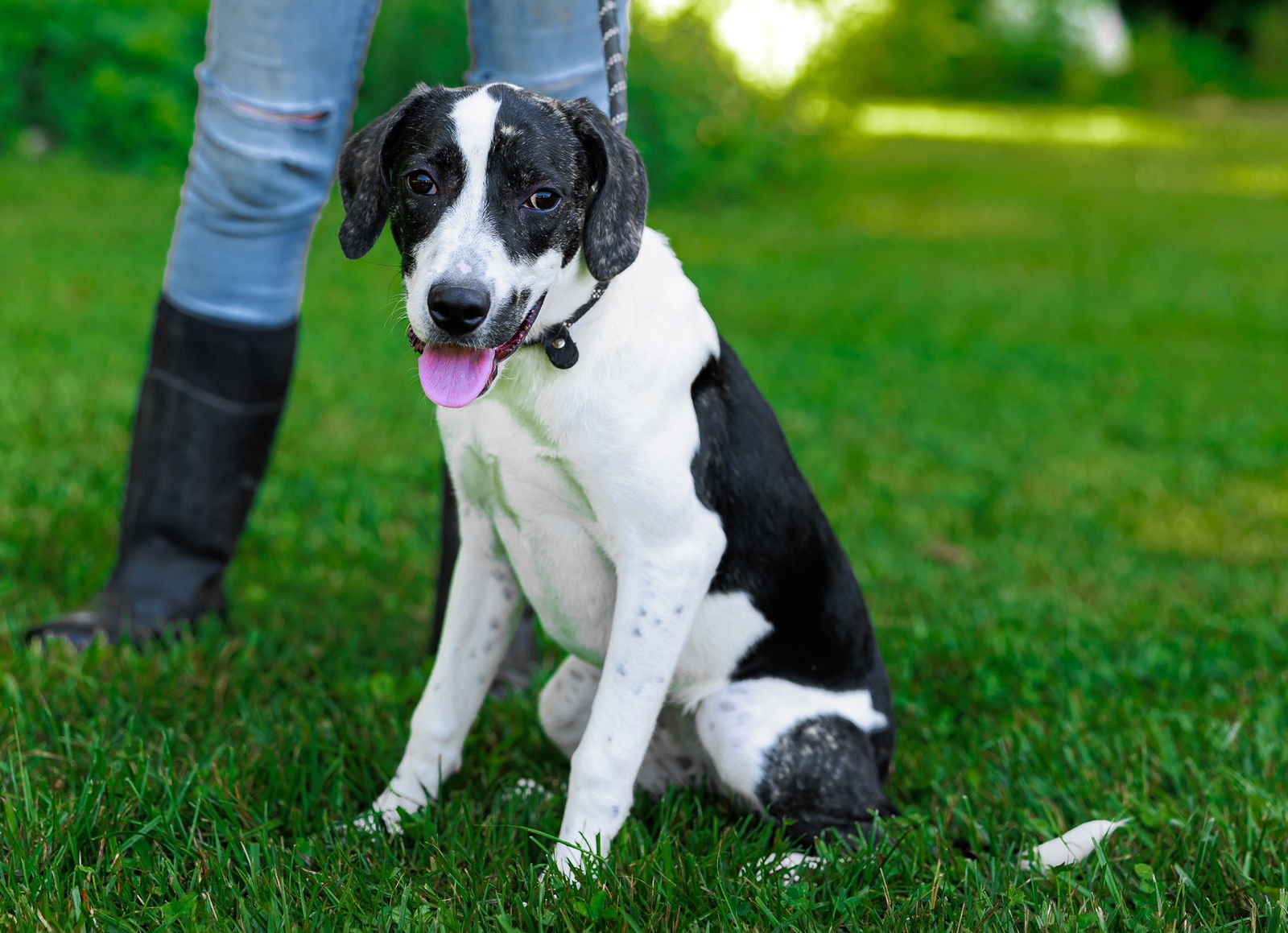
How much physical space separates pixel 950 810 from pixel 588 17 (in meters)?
1.76

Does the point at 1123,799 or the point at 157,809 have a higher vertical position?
the point at 157,809

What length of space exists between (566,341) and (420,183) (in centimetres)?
34

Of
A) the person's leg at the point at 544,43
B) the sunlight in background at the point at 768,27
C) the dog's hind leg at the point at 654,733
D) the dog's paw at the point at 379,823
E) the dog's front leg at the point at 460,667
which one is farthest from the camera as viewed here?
the sunlight in background at the point at 768,27

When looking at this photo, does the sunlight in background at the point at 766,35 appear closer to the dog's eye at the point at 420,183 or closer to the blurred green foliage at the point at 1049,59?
the dog's eye at the point at 420,183

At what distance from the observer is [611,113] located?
8.46ft

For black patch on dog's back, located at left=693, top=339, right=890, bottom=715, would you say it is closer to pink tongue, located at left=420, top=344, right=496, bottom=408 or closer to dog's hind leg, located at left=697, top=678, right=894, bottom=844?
dog's hind leg, located at left=697, top=678, right=894, bottom=844

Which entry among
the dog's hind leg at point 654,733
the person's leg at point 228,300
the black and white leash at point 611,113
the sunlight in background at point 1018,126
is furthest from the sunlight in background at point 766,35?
the dog's hind leg at point 654,733

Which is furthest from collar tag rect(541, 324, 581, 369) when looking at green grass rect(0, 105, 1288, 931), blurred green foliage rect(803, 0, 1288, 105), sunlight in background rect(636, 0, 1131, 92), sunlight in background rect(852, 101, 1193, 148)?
blurred green foliage rect(803, 0, 1288, 105)

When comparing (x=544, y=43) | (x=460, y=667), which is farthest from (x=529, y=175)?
(x=460, y=667)

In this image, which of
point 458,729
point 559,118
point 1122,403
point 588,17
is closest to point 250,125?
point 588,17

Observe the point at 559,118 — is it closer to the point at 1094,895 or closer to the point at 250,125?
the point at 250,125

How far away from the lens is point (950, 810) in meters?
2.69

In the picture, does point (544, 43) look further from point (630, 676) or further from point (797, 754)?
point (797, 754)

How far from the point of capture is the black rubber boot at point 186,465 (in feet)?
10.7
